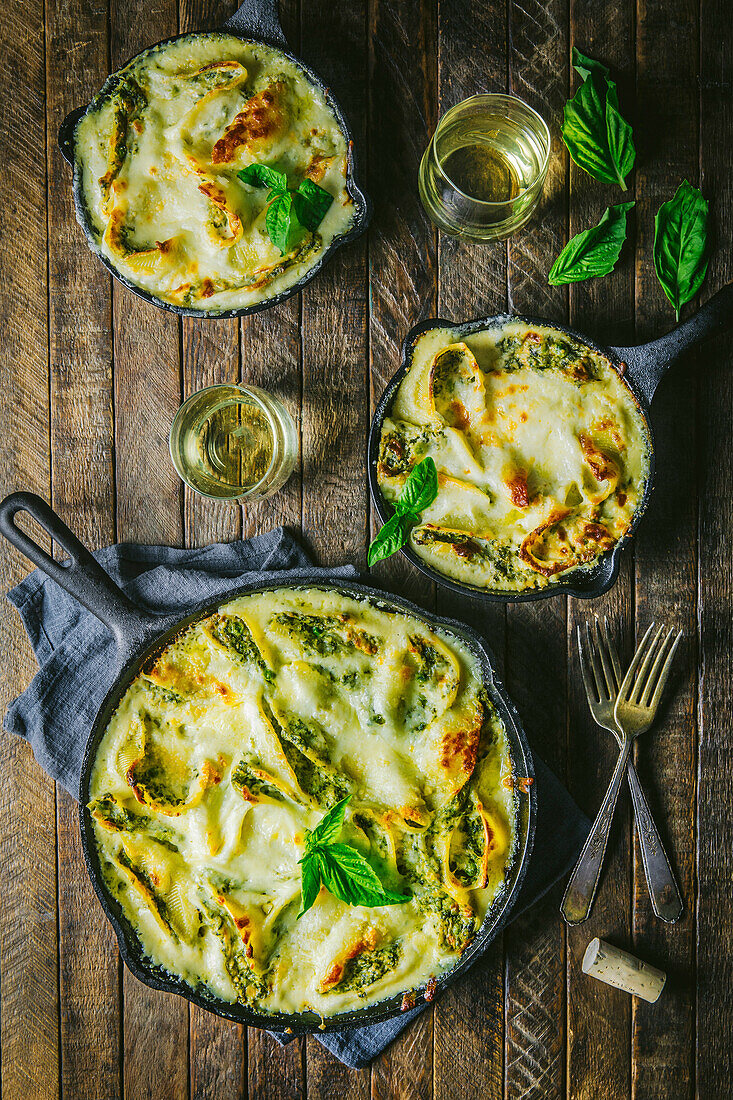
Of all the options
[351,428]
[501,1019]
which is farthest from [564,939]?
[351,428]

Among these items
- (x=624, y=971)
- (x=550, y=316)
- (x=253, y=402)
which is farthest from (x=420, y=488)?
(x=624, y=971)

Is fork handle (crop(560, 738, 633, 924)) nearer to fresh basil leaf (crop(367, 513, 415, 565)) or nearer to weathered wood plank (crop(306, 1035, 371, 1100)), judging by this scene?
weathered wood plank (crop(306, 1035, 371, 1100))

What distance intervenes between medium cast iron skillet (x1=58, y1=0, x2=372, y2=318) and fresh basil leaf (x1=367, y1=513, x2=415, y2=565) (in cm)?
63

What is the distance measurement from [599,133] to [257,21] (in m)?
0.92

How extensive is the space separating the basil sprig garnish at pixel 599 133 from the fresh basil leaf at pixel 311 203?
0.69 meters

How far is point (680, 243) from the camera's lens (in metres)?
2.15

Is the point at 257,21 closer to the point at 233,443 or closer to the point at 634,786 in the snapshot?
the point at 233,443

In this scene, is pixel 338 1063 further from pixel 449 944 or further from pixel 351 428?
pixel 351 428

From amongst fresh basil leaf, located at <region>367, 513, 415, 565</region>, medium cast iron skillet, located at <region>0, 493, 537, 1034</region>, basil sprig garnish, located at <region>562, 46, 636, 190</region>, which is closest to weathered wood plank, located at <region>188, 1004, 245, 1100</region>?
medium cast iron skillet, located at <region>0, 493, 537, 1034</region>

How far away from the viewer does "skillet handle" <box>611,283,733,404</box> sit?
6.54 ft

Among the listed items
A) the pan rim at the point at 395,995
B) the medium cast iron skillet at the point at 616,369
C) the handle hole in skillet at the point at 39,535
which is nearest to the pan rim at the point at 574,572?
the medium cast iron skillet at the point at 616,369

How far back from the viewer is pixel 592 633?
2221 millimetres

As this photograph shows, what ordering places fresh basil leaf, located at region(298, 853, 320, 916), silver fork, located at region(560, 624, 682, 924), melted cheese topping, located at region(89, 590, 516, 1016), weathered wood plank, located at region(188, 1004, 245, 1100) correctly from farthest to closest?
weathered wood plank, located at region(188, 1004, 245, 1100)
silver fork, located at region(560, 624, 682, 924)
melted cheese topping, located at region(89, 590, 516, 1016)
fresh basil leaf, located at region(298, 853, 320, 916)

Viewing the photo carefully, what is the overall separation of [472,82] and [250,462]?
119 centimetres
